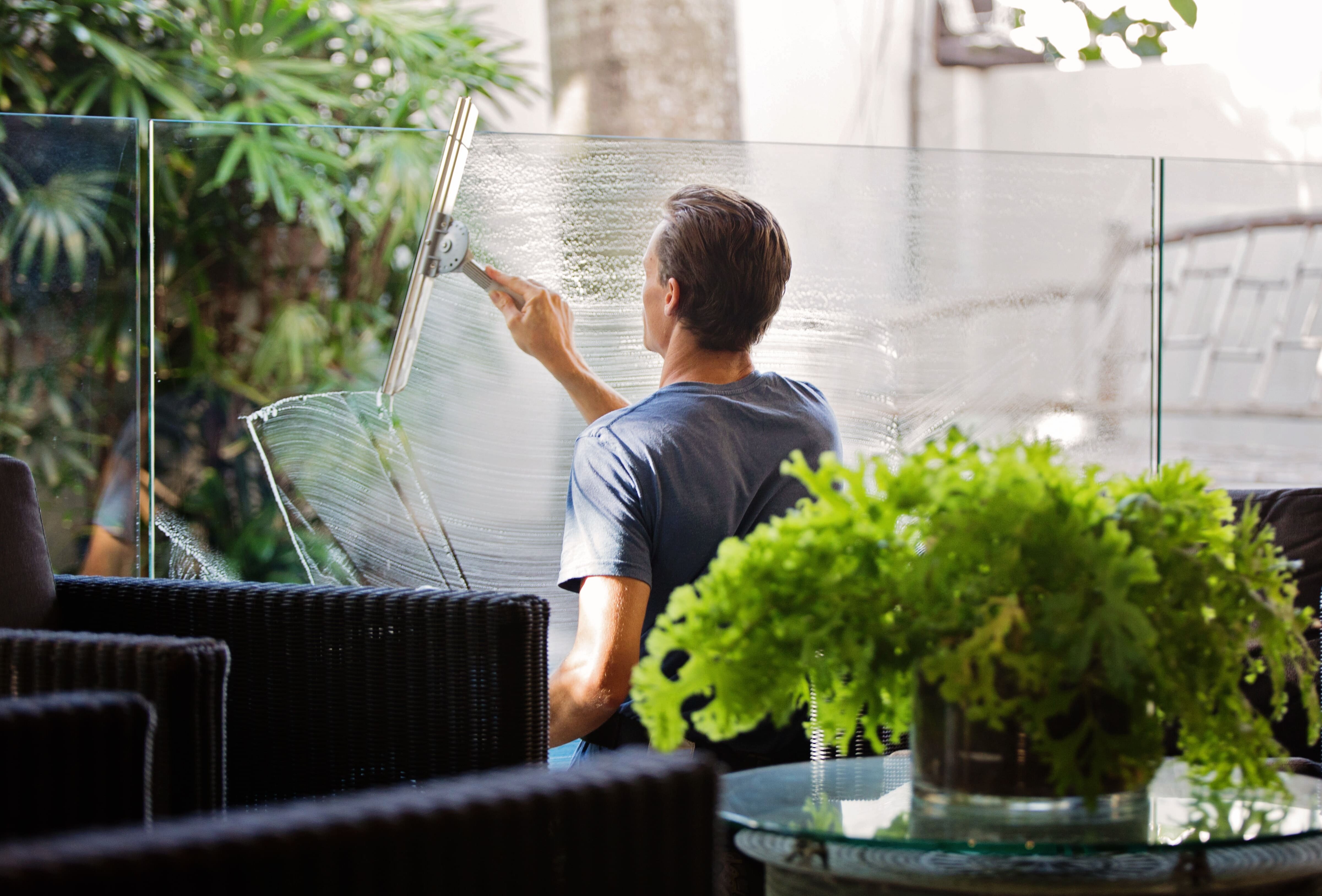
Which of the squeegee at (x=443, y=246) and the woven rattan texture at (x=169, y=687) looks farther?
the squeegee at (x=443, y=246)

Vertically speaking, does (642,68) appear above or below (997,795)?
above

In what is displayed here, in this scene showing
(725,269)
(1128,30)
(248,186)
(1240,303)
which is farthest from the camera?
(1128,30)

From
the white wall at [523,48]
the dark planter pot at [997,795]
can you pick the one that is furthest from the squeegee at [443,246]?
the white wall at [523,48]

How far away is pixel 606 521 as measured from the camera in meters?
1.46

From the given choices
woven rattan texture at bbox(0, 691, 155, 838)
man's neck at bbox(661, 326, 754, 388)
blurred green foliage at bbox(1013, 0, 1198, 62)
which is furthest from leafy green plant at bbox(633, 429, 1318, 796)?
blurred green foliage at bbox(1013, 0, 1198, 62)

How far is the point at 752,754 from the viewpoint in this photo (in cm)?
147

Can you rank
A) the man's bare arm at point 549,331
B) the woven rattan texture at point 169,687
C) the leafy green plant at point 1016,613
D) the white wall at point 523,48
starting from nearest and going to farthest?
the leafy green plant at point 1016,613 < the woven rattan texture at point 169,687 < the man's bare arm at point 549,331 < the white wall at point 523,48

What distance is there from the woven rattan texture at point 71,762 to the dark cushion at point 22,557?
2.37ft

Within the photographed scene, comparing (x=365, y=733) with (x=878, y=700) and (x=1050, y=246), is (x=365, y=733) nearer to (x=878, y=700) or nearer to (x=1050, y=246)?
(x=878, y=700)

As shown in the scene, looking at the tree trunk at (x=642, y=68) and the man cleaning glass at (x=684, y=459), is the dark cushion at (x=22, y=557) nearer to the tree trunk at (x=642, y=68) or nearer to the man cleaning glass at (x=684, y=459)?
the man cleaning glass at (x=684, y=459)

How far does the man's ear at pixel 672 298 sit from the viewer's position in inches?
64.0

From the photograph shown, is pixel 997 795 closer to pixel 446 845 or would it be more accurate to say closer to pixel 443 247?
pixel 446 845

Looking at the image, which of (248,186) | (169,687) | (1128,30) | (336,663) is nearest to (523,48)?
(248,186)

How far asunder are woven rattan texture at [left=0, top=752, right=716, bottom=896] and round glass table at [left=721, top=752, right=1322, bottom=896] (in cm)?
18
